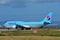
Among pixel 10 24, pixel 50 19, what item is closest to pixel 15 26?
pixel 10 24

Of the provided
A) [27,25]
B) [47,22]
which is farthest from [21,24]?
[47,22]

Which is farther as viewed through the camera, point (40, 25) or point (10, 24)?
point (40, 25)

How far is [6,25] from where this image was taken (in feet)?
418

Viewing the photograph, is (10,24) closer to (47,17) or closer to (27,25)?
(27,25)

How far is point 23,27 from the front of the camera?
128 m

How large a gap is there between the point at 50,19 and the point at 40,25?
7658 millimetres

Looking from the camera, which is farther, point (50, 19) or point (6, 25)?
point (50, 19)

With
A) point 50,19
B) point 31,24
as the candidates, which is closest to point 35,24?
Result: point 31,24

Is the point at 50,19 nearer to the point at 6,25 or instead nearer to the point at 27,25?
the point at 27,25

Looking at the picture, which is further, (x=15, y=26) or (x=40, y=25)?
(x=40, y=25)

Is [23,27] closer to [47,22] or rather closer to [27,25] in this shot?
[27,25]

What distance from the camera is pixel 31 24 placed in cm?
13212

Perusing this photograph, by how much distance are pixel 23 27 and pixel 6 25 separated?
32.1 feet

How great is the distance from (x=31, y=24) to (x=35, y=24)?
2.37 meters
